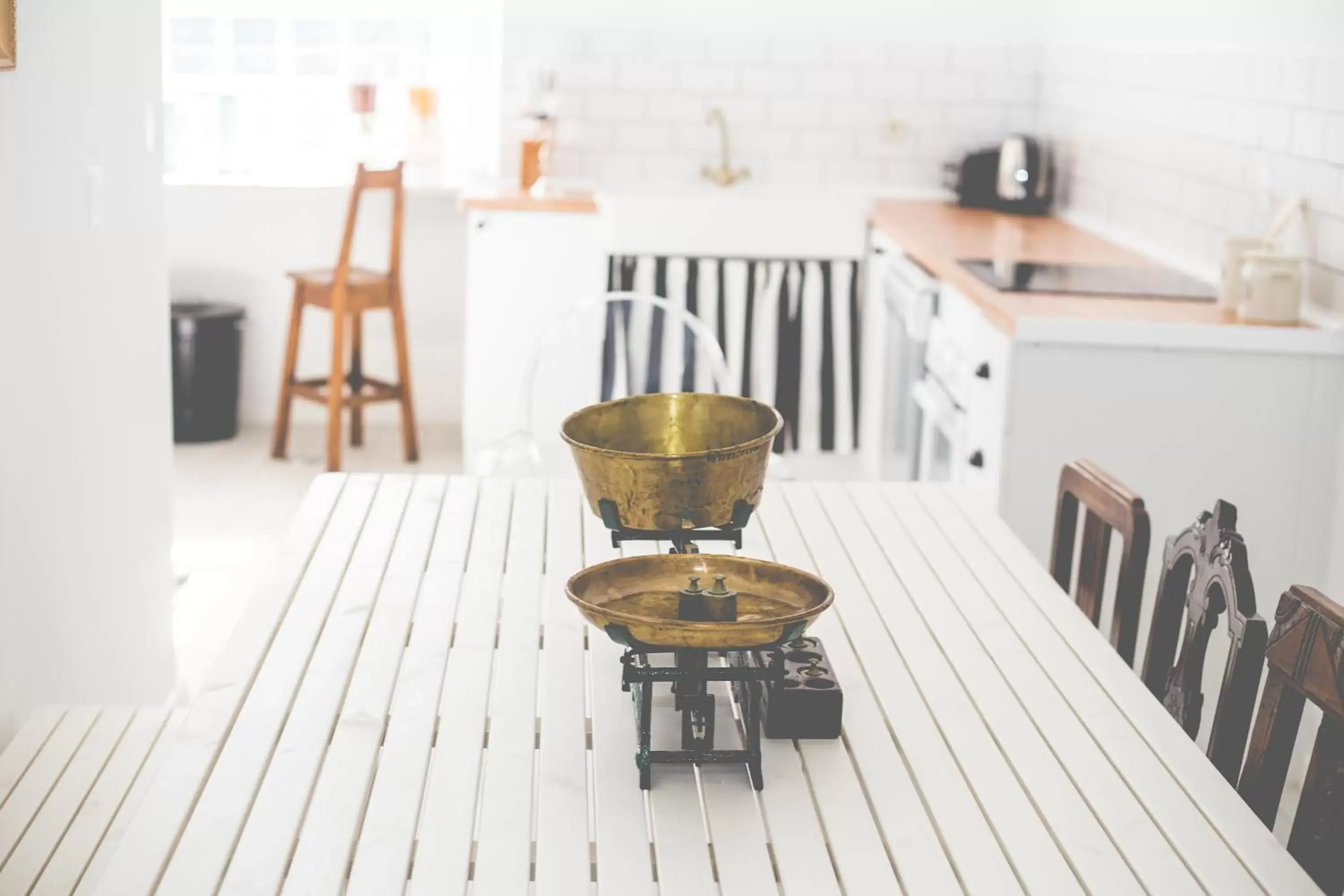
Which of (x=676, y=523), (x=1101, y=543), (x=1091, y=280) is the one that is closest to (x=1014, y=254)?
(x=1091, y=280)

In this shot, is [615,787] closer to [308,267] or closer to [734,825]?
[734,825]

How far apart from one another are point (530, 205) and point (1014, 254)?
164 cm

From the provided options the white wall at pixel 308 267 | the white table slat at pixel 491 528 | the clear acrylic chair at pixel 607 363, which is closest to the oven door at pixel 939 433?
the clear acrylic chair at pixel 607 363

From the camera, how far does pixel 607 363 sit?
477 centimetres

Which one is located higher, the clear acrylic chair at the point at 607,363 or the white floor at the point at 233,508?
the clear acrylic chair at the point at 607,363

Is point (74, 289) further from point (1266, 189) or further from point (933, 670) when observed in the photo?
point (1266, 189)

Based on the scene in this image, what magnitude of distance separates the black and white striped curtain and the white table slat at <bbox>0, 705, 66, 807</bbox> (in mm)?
2578

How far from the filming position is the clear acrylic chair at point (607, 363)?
470 centimetres

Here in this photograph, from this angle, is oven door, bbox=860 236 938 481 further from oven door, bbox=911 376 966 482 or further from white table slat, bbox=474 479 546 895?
white table slat, bbox=474 479 546 895

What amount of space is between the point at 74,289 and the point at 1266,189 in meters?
2.52

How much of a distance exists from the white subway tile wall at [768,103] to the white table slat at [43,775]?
3.58 m

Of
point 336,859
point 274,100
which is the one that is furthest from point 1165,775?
point 274,100

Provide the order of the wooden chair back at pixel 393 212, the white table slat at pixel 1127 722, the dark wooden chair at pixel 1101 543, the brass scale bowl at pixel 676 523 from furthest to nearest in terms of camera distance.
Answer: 1. the wooden chair back at pixel 393 212
2. the dark wooden chair at pixel 1101 543
3. the brass scale bowl at pixel 676 523
4. the white table slat at pixel 1127 722

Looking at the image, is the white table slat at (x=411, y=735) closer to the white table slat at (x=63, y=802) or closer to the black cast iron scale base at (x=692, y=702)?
the black cast iron scale base at (x=692, y=702)
